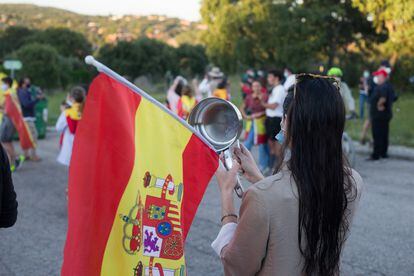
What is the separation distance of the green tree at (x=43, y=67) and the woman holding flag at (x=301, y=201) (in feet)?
155

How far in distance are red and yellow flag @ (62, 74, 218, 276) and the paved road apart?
252cm

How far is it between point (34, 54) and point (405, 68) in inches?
1396

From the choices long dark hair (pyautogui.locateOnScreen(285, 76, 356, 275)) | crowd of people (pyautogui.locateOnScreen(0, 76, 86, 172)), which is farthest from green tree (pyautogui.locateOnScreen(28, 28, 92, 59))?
long dark hair (pyautogui.locateOnScreen(285, 76, 356, 275))

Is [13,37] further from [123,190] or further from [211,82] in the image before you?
[123,190]

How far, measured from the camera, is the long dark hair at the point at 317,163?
1.85 metres

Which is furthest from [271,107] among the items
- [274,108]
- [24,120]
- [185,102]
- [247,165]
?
[247,165]

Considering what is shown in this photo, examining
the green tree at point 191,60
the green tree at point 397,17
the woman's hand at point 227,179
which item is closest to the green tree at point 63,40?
the green tree at point 191,60

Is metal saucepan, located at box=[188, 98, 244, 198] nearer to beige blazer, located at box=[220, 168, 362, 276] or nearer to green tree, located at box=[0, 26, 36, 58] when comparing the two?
beige blazer, located at box=[220, 168, 362, 276]

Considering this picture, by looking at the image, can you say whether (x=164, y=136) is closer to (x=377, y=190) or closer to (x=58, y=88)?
(x=377, y=190)

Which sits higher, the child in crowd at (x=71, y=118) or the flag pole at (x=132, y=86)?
the flag pole at (x=132, y=86)

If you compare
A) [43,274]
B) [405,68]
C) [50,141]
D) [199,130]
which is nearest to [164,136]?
[199,130]

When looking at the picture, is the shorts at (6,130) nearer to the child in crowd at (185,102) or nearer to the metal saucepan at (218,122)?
the child in crowd at (185,102)

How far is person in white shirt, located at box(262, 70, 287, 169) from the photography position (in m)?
8.20

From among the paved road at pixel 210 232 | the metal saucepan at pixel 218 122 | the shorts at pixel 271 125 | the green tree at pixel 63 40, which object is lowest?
the paved road at pixel 210 232
